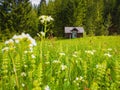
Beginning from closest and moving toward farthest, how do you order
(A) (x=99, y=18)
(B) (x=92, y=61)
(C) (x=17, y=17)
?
(B) (x=92, y=61), (C) (x=17, y=17), (A) (x=99, y=18)

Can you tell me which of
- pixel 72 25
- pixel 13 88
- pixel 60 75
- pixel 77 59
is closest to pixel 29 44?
pixel 13 88

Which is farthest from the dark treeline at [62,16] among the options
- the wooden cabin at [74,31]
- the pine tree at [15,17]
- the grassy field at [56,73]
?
the grassy field at [56,73]

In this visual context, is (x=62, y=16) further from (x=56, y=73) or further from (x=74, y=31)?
(x=56, y=73)

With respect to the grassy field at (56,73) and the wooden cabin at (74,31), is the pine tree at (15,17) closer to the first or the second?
the wooden cabin at (74,31)

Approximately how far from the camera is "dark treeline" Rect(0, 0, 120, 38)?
6119 cm

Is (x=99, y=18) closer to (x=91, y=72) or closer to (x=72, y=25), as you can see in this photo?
(x=72, y=25)

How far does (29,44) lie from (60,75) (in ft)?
5.77

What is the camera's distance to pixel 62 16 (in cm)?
8244

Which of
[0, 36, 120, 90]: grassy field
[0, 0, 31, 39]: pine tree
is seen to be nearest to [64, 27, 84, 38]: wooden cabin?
[0, 0, 31, 39]: pine tree

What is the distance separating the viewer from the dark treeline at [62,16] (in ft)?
201

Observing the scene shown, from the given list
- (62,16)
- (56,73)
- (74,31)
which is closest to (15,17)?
(74,31)

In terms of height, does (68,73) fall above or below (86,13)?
above

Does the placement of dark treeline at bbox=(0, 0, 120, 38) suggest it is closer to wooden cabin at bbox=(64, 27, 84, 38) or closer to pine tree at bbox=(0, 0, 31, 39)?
pine tree at bbox=(0, 0, 31, 39)

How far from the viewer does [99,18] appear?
8944cm
